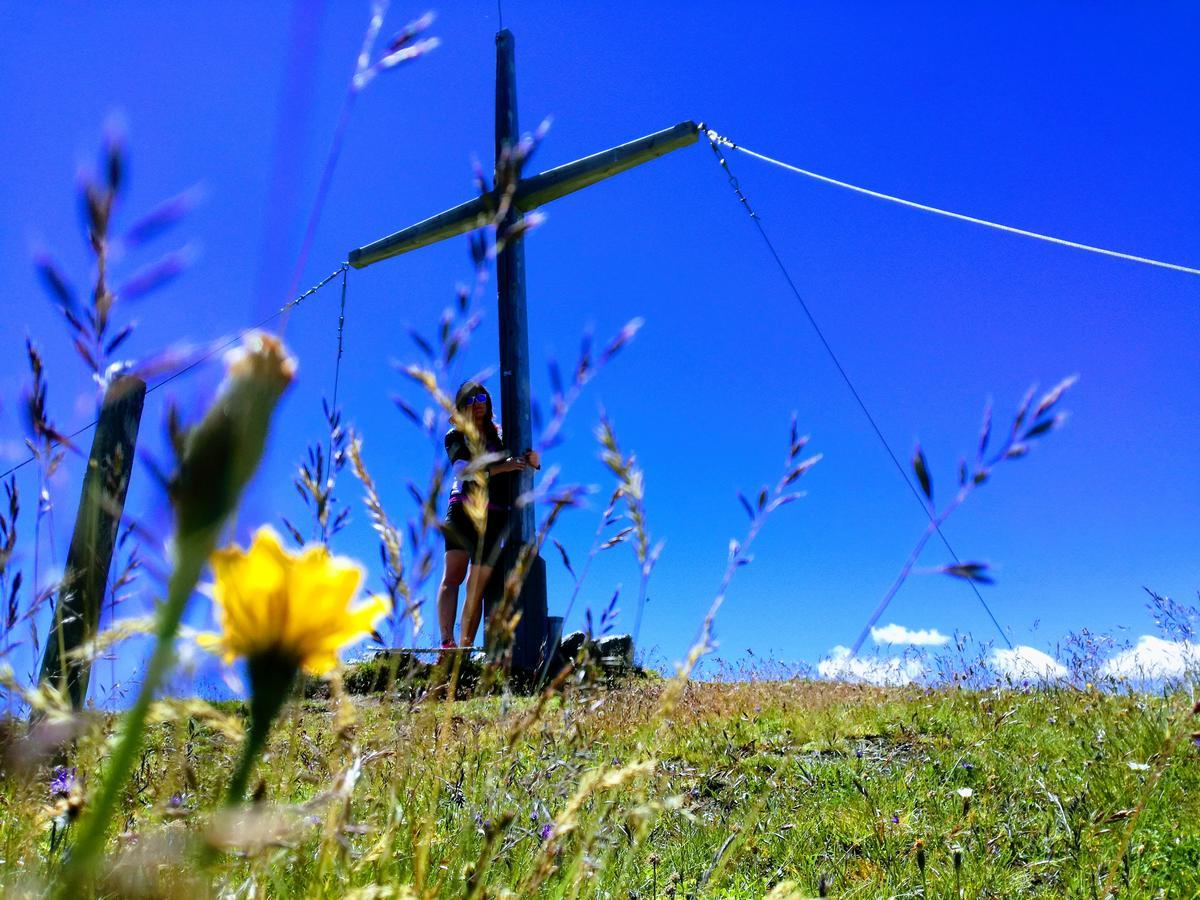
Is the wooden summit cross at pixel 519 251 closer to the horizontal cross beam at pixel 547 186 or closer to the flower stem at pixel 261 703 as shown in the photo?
the horizontal cross beam at pixel 547 186

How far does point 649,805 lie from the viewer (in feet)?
4.14

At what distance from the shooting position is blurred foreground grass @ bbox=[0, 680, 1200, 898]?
44.8 inches

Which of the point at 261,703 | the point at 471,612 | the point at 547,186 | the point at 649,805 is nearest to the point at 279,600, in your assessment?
the point at 261,703

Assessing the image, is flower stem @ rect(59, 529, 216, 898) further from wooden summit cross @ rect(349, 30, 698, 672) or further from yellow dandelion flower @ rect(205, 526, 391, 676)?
wooden summit cross @ rect(349, 30, 698, 672)

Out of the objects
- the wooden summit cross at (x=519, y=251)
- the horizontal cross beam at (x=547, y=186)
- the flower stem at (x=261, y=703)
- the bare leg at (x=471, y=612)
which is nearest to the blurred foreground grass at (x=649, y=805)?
the flower stem at (x=261, y=703)

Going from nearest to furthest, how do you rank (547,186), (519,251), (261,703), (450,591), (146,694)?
(146,694)
(261,703)
(450,591)
(547,186)
(519,251)

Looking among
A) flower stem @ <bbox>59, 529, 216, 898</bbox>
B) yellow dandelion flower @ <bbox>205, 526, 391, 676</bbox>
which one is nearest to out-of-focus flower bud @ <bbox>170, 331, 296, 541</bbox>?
flower stem @ <bbox>59, 529, 216, 898</bbox>

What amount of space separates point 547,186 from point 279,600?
9031 mm

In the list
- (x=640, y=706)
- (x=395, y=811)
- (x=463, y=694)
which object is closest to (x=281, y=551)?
(x=395, y=811)

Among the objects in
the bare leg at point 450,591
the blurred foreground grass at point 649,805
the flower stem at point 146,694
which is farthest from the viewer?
the bare leg at point 450,591

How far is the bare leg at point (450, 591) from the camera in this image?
7639 millimetres

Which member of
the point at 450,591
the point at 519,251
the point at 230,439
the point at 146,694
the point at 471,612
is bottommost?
the point at 146,694

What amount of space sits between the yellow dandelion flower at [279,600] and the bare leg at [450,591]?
23.5 feet

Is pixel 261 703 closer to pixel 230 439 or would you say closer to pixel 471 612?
pixel 230 439
